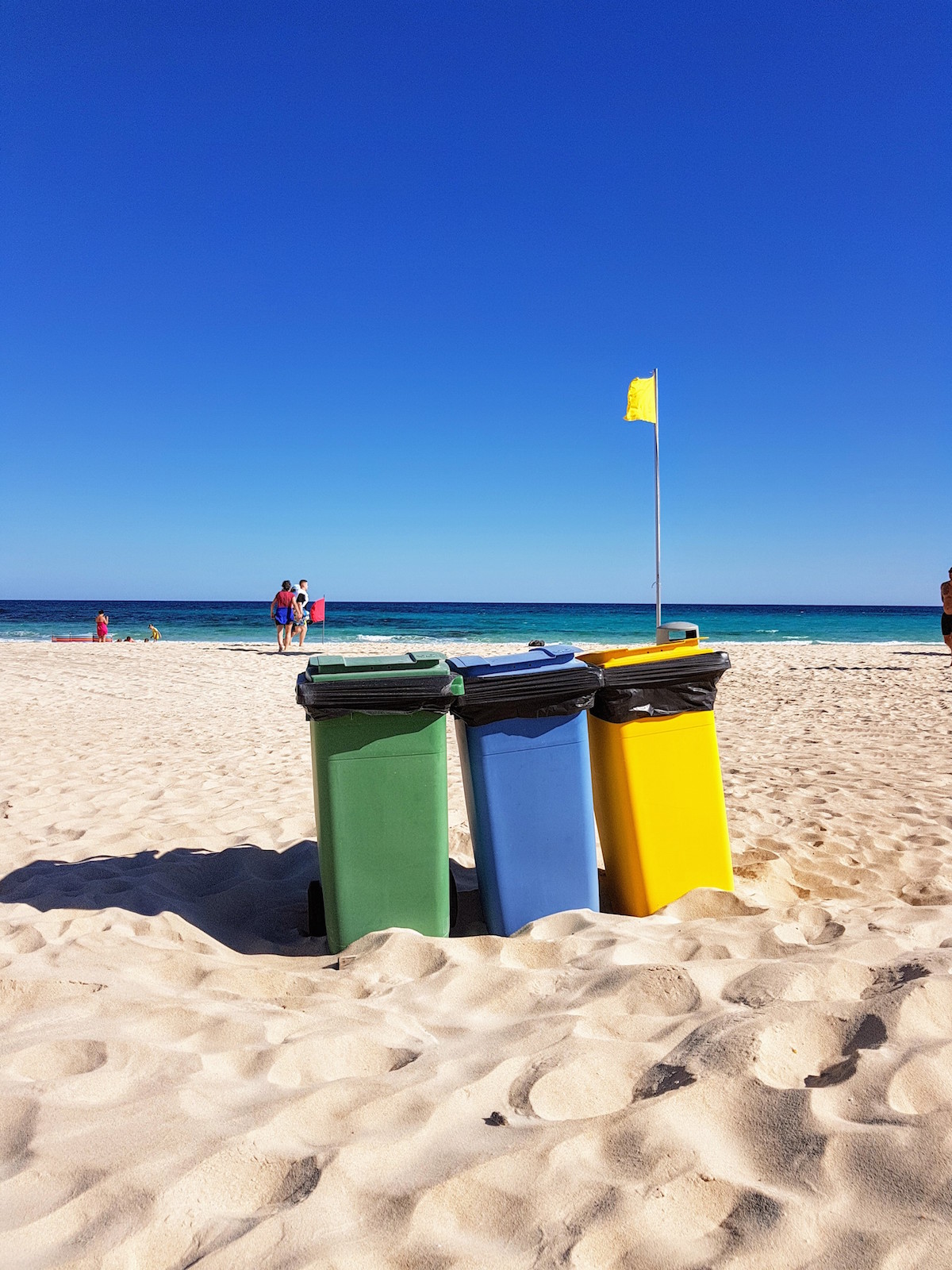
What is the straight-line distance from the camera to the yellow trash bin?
338 centimetres

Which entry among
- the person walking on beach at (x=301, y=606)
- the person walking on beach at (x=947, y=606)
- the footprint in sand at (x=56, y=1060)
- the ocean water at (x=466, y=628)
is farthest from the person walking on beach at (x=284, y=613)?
the footprint in sand at (x=56, y=1060)

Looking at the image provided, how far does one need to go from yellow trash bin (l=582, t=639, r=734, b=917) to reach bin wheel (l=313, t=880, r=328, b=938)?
1.34 meters

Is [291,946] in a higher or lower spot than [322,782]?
lower

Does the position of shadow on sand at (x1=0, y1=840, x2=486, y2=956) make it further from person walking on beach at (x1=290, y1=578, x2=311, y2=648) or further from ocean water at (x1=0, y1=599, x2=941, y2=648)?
ocean water at (x1=0, y1=599, x2=941, y2=648)

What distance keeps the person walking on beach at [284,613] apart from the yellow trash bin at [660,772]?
17.4 m

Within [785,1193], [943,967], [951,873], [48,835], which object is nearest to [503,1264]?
[785,1193]

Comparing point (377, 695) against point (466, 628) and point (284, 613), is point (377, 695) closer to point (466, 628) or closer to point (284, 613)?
point (284, 613)

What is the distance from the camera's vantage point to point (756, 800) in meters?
5.44

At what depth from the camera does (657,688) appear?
3.39 meters

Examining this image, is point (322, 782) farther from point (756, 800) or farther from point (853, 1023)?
point (756, 800)

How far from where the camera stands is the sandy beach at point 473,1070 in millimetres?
1542

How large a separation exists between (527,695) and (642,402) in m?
7.86

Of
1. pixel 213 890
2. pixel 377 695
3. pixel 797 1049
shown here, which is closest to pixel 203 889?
pixel 213 890

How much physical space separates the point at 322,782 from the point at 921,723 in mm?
8067
